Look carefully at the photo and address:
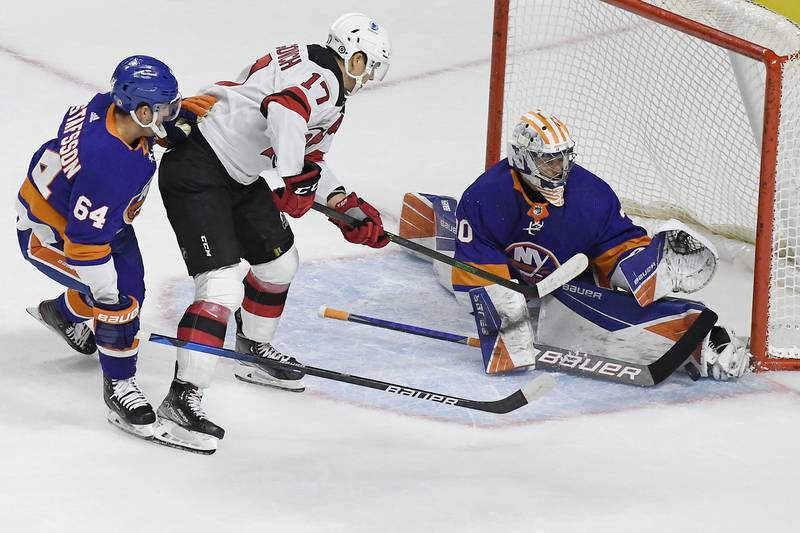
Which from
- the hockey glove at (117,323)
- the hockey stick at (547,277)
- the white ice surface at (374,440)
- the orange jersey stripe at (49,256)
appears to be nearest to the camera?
the white ice surface at (374,440)

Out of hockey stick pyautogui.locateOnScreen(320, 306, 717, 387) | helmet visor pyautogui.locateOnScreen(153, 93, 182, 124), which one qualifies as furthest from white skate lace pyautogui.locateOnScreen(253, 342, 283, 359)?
helmet visor pyautogui.locateOnScreen(153, 93, 182, 124)

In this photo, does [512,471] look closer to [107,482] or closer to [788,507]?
[788,507]

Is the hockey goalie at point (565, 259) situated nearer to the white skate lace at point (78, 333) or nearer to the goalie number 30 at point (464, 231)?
the goalie number 30 at point (464, 231)

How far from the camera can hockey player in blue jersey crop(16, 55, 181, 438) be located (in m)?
3.29

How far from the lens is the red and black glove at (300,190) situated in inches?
138

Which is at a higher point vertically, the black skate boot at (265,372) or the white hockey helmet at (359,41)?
the white hockey helmet at (359,41)

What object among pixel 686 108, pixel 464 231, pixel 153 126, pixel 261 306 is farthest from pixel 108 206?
pixel 686 108

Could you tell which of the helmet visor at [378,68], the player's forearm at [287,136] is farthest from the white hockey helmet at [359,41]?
the player's forearm at [287,136]

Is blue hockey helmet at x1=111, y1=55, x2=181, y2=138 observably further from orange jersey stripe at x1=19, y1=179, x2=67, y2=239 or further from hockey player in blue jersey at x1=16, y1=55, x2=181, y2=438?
orange jersey stripe at x1=19, y1=179, x2=67, y2=239

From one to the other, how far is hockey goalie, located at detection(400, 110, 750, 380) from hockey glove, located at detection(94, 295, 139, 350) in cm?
102

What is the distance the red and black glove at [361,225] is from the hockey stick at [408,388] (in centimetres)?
49

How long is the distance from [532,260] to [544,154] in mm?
360

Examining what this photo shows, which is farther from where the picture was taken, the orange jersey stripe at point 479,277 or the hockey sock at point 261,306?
the orange jersey stripe at point 479,277

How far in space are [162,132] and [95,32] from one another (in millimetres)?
3421
